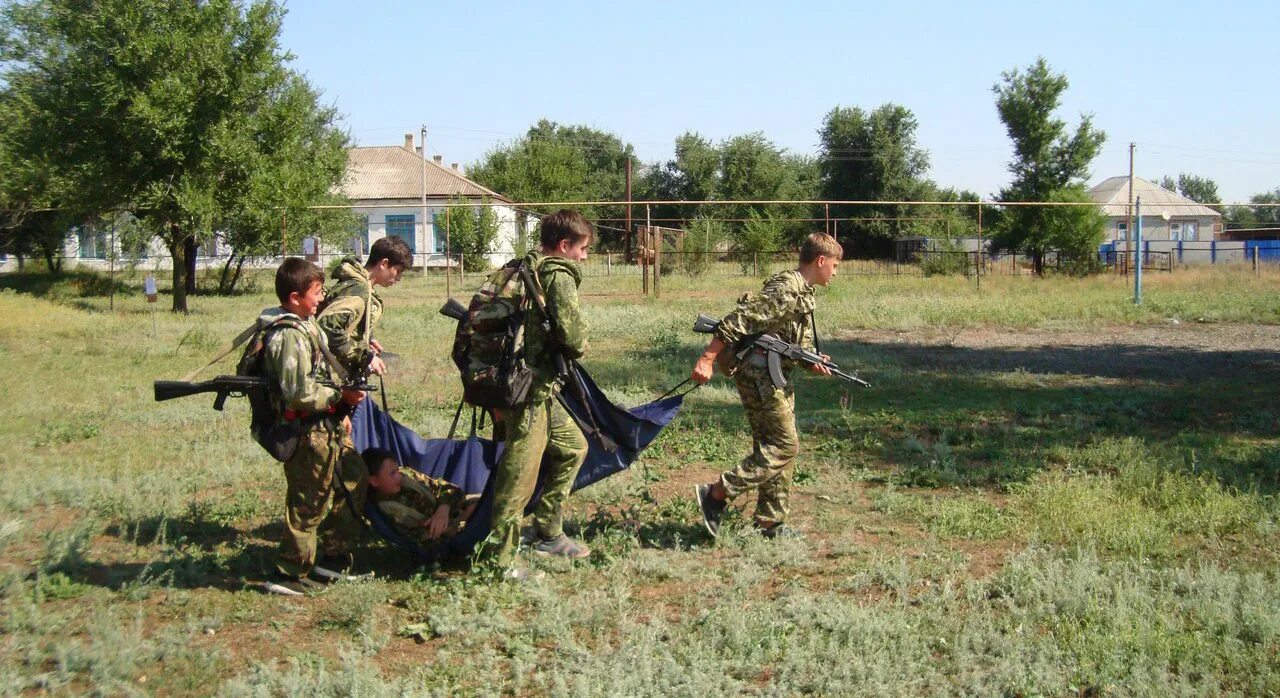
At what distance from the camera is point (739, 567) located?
5328 millimetres

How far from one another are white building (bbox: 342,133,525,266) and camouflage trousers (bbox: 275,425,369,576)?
118ft

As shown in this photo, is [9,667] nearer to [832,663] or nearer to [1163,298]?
[832,663]

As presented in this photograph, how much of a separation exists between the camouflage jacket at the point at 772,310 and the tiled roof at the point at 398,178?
43.5m

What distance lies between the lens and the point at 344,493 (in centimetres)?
511

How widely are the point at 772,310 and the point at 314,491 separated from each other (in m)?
2.67

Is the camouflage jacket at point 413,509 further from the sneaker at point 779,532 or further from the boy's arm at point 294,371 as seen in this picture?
the sneaker at point 779,532

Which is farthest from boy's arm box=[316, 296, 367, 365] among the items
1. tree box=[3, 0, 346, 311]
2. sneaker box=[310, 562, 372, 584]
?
tree box=[3, 0, 346, 311]

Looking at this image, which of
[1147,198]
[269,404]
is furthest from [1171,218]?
[269,404]

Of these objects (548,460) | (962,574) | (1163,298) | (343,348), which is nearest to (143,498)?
(343,348)

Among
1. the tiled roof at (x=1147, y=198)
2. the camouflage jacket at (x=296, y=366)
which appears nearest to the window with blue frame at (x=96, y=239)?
the camouflage jacket at (x=296, y=366)

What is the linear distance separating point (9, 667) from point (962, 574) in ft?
14.8

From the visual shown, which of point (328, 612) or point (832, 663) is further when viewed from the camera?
point (328, 612)

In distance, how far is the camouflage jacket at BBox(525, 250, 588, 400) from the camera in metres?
4.89

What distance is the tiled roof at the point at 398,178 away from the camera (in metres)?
51.2
